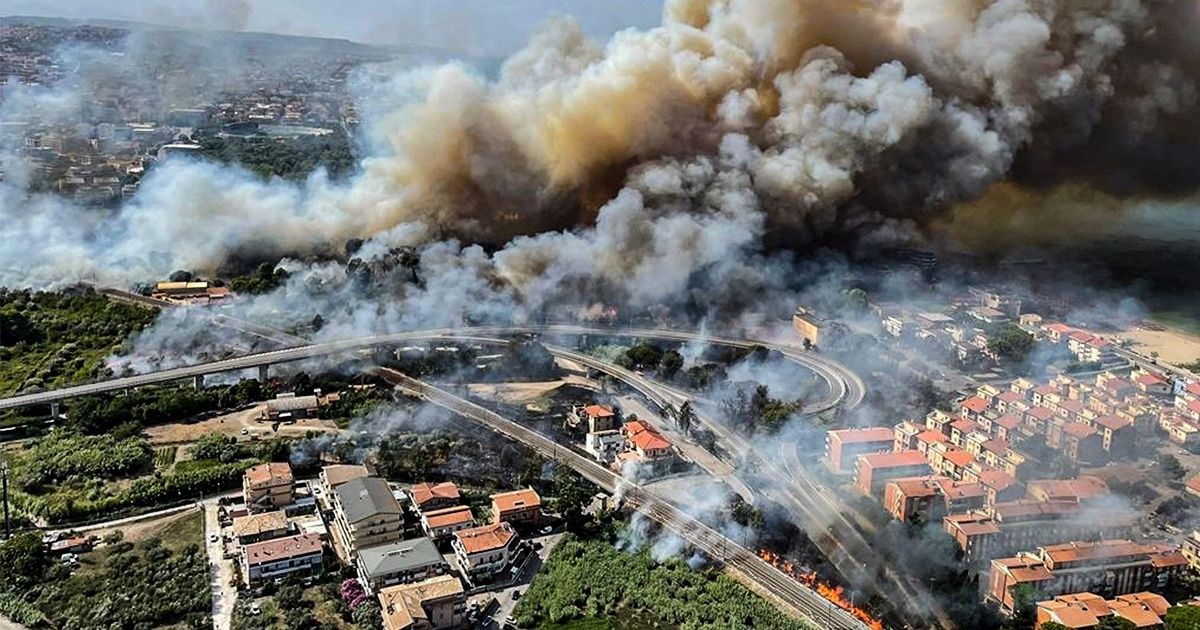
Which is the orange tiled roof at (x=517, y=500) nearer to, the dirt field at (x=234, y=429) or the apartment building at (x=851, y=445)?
the dirt field at (x=234, y=429)

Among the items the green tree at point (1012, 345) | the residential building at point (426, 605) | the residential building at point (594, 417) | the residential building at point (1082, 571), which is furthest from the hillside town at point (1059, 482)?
the residential building at point (426, 605)

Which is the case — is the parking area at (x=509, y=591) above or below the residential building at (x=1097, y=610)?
below

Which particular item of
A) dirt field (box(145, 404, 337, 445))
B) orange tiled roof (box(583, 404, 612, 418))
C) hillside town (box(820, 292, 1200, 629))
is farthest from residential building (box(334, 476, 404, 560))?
hillside town (box(820, 292, 1200, 629))

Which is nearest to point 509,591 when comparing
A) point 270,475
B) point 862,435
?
point 270,475

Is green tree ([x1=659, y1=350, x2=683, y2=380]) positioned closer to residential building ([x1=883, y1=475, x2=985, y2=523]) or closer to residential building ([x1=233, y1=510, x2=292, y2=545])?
residential building ([x1=883, y1=475, x2=985, y2=523])

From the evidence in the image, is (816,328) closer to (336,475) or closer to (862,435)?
(862,435)

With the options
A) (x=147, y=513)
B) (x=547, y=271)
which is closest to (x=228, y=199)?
(x=547, y=271)
